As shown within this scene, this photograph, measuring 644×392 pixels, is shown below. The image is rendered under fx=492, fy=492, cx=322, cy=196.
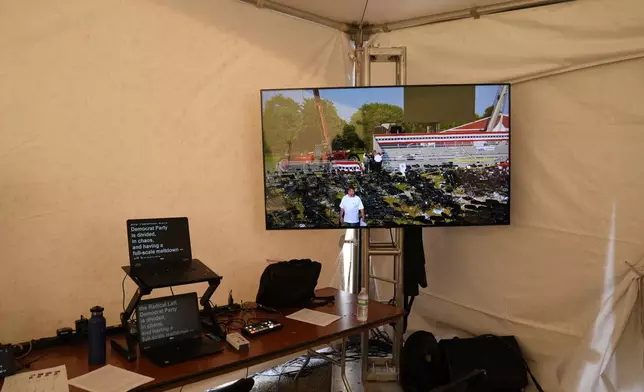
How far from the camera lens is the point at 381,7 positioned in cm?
323

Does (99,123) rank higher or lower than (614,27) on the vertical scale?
lower

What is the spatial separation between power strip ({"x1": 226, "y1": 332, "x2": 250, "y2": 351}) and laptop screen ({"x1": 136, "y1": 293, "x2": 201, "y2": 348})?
0.53ft

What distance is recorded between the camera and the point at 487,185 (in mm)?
2920

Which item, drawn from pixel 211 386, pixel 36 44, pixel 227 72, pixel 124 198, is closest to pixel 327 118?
pixel 227 72

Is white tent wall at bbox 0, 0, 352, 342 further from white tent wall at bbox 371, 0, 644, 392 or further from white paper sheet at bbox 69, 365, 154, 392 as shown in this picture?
white tent wall at bbox 371, 0, 644, 392

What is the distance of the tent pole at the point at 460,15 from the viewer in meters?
2.95

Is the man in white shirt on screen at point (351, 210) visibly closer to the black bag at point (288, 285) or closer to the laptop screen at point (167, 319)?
the black bag at point (288, 285)

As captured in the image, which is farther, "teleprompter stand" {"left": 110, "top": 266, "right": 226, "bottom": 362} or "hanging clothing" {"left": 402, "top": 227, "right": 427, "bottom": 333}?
"hanging clothing" {"left": 402, "top": 227, "right": 427, "bottom": 333}

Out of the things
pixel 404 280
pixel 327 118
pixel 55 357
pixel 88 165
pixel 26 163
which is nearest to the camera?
pixel 55 357

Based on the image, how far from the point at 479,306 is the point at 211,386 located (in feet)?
5.96

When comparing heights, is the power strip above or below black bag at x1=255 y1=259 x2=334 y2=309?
below

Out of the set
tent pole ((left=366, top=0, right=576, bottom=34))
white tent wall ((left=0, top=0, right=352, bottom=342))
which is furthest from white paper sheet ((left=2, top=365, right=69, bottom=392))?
tent pole ((left=366, top=0, right=576, bottom=34))

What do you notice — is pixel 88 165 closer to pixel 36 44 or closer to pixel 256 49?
pixel 36 44

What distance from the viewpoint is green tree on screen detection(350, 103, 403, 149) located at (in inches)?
113
